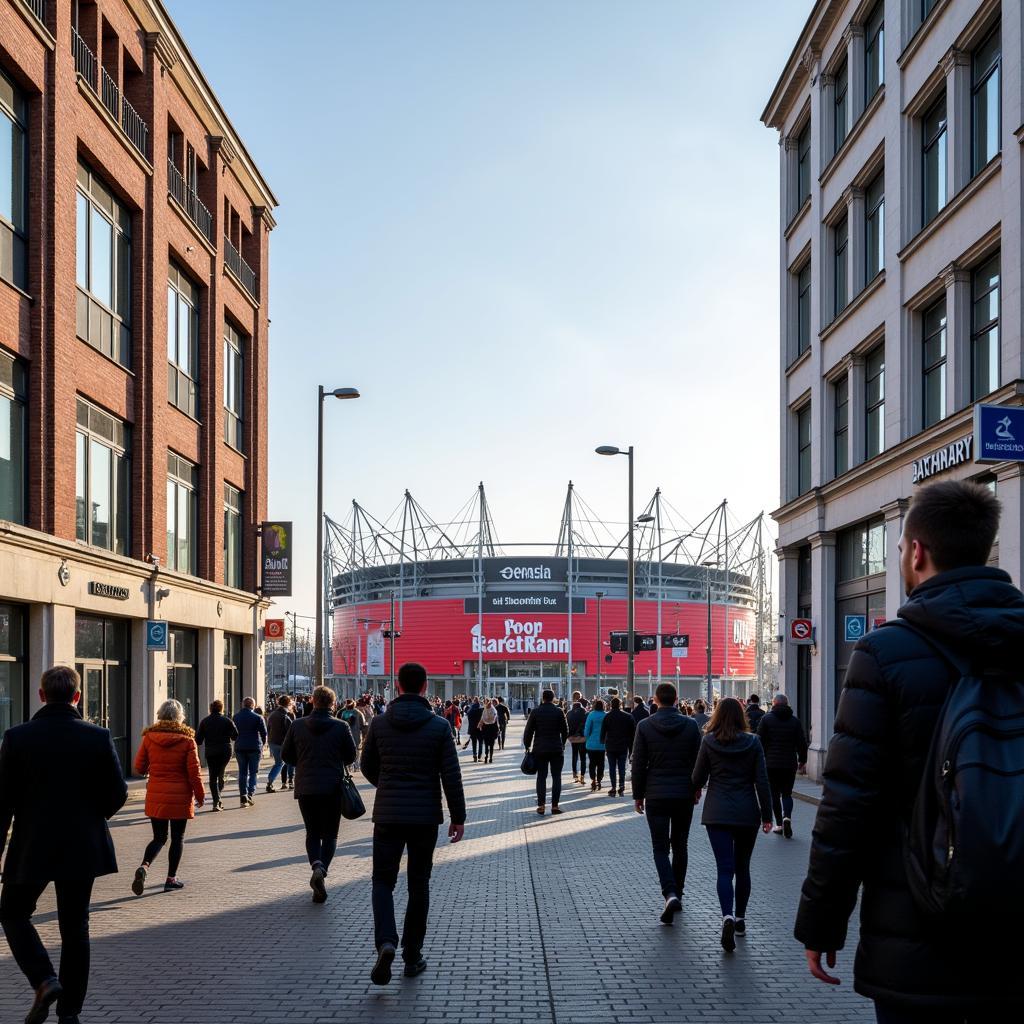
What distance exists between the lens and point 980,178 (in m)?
18.5

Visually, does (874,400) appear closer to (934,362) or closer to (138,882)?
(934,362)

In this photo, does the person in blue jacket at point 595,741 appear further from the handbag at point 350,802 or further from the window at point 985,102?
the handbag at point 350,802

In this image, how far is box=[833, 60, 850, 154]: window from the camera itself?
27.5 m

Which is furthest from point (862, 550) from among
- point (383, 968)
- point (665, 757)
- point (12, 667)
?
point (383, 968)

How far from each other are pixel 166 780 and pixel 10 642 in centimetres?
914

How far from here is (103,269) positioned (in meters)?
23.7

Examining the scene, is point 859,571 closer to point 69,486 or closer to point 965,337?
point 965,337

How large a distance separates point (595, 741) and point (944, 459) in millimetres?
8369

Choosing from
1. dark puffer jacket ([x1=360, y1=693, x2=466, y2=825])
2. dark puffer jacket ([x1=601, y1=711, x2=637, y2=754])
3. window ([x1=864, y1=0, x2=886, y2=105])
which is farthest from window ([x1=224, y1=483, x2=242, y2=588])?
dark puffer jacket ([x1=360, y1=693, x2=466, y2=825])

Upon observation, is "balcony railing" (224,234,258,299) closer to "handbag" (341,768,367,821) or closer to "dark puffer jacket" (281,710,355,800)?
"dark puffer jacket" (281,710,355,800)

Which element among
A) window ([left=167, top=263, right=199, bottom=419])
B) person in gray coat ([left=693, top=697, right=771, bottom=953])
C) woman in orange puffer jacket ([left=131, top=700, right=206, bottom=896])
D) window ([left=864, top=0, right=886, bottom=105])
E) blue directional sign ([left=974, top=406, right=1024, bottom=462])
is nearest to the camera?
person in gray coat ([left=693, top=697, right=771, bottom=953])

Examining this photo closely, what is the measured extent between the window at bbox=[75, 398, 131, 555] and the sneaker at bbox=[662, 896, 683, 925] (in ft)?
48.9

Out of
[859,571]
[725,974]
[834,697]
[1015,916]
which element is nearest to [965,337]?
[859,571]

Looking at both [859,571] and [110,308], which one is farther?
[859,571]
